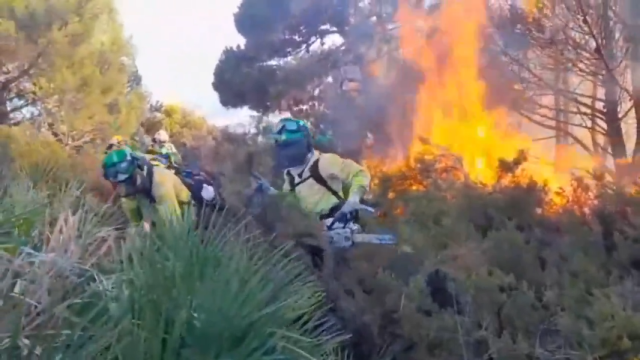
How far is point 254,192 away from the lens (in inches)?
250

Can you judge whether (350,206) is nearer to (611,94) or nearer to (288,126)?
(288,126)

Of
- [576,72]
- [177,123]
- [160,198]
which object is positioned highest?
[177,123]

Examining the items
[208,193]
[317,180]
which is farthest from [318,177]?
[208,193]

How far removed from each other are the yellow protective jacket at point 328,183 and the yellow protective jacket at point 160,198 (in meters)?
0.81

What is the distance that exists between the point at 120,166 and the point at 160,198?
0.35m

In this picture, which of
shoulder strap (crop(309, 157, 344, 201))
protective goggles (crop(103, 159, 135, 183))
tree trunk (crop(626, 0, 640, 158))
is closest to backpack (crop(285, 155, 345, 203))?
shoulder strap (crop(309, 157, 344, 201))

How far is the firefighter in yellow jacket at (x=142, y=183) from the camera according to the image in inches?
233

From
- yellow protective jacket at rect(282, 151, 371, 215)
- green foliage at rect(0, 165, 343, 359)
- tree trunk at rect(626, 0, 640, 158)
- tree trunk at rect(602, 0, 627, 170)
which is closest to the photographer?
green foliage at rect(0, 165, 343, 359)

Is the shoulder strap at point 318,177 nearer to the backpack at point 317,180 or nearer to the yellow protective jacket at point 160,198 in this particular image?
the backpack at point 317,180

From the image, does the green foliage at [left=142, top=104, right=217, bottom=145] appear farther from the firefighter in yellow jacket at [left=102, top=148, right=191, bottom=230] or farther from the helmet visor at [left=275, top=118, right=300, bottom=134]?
the firefighter in yellow jacket at [left=102, top=148, right=191, bottom=230]

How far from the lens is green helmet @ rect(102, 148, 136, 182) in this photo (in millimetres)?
5930

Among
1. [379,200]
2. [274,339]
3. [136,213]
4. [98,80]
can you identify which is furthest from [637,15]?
[98,80]


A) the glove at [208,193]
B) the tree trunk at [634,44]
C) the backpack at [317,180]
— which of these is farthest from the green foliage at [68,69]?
the backpack at [317,180]

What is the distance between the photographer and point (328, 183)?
6359mm
